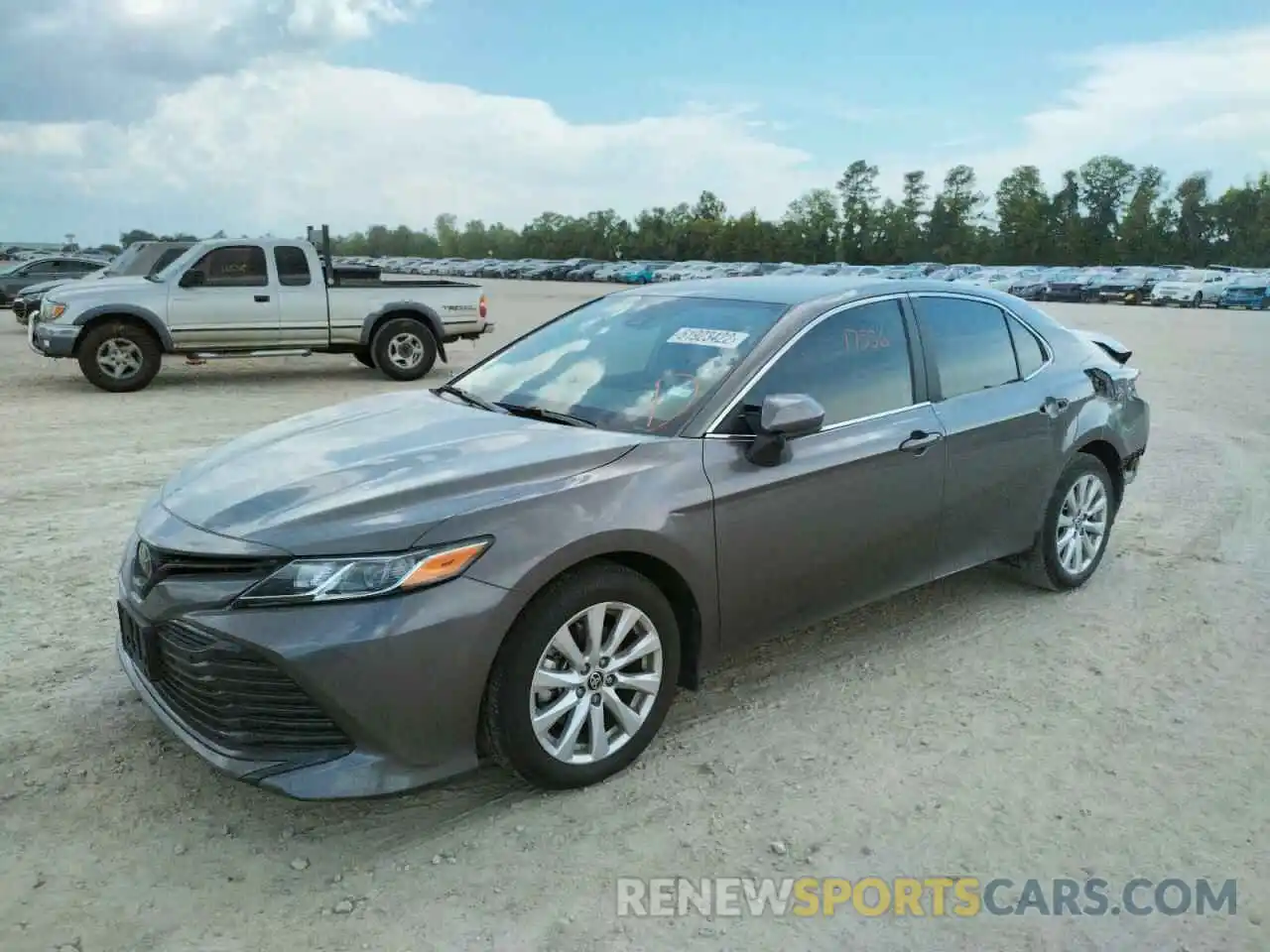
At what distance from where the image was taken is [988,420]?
4.66 metres

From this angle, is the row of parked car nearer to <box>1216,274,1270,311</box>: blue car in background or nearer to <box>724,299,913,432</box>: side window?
<box>1216,274,1270,311</box>: blue car in background

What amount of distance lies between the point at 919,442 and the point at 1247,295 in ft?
138

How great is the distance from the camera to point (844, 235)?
115125mm

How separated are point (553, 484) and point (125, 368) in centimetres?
1095

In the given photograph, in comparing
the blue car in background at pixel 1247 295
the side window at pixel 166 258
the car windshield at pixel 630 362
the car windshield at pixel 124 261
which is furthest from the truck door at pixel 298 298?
the blue car in background at pixel 1247 295

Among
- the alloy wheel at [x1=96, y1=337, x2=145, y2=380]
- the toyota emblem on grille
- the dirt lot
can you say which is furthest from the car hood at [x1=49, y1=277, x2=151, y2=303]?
the toyota emblem on grille

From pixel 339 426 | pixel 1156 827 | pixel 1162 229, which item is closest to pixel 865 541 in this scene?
pixel 1156 827

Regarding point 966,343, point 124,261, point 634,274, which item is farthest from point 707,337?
point 634,274

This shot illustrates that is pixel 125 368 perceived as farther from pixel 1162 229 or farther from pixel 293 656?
pixel 1162 229

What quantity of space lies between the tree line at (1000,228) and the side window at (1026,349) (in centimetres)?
10586

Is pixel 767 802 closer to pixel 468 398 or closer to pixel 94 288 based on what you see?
pixel 468 398

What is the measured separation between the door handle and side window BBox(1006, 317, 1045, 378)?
35.9 inches

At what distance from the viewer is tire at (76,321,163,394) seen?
40.0ft

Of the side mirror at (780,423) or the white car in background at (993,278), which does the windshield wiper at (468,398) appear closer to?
the side mirror at (780,423)
